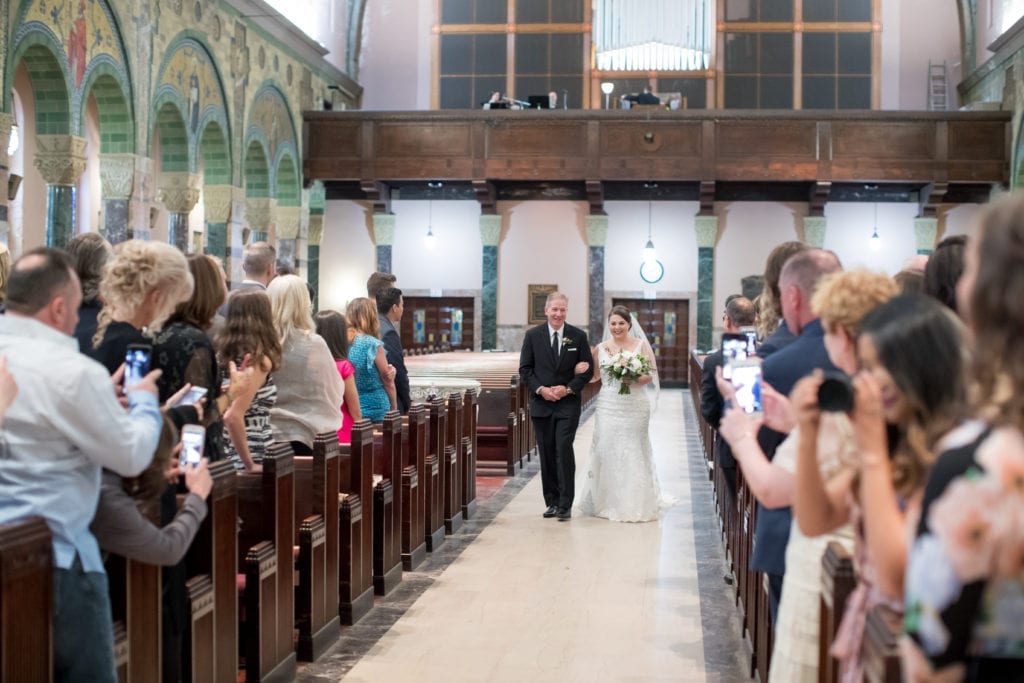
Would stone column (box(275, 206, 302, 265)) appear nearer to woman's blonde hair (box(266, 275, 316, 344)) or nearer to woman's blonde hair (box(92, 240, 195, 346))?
woman's blonde hair (box(266, 275, 316, 344))

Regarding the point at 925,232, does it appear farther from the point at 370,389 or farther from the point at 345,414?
the point at 345,414

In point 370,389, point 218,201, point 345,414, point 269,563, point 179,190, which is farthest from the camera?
point 218,201

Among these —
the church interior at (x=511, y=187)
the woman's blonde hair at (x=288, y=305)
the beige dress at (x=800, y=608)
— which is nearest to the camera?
the beige dress at (x=800, y=608)

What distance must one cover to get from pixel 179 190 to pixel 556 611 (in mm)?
11801

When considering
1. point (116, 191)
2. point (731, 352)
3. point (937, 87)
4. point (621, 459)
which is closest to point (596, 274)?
point (937, 87)

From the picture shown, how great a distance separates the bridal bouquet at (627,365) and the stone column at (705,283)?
14339 mm

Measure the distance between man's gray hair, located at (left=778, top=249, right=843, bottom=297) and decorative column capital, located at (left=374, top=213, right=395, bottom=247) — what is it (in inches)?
771

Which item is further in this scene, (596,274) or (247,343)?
(596,274)

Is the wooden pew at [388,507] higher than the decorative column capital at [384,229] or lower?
lower

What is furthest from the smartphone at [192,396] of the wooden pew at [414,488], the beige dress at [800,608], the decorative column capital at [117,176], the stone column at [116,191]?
the decorative column capital at [117,176]

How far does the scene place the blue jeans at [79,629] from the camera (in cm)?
282

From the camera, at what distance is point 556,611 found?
19.8ft

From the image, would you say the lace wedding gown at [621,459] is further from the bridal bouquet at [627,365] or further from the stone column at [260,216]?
the stone column at [260,216]

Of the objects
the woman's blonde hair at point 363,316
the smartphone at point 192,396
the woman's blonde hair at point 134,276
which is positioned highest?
the woman's blonde hair at point 134,276
